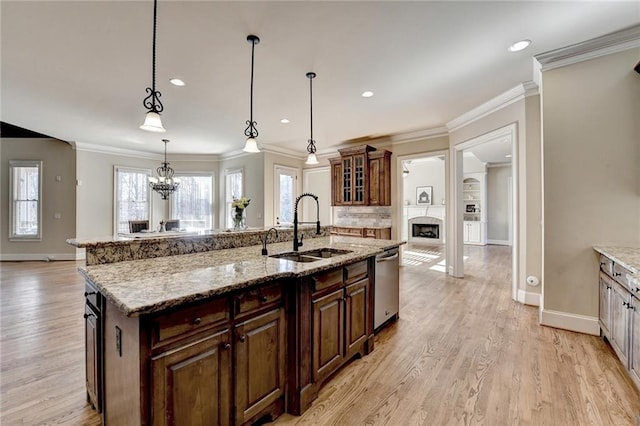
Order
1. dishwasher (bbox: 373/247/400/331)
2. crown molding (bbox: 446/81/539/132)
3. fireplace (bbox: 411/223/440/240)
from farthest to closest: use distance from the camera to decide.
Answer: fireplace (bbox: 411/223/440/240) < crown molding (bbox: 446/81/539/132) < dishwasher (bbox: 373/247/400/331)

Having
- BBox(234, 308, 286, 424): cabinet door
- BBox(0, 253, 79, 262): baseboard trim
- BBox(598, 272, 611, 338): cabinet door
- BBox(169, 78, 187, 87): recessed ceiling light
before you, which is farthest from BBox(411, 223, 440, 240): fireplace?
BBox(0, 253, 79, 262): baseboard trim

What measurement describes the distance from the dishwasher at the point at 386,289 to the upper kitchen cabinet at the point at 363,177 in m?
2.79

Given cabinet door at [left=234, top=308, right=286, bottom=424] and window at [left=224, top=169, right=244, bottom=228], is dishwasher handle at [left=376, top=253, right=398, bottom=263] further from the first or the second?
window at [left=224, top=169, right=244, bottom=228]

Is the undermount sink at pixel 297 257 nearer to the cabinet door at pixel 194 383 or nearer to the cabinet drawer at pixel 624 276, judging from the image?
the cabinet door at pixel 194 383

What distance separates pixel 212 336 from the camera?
133 centimetres

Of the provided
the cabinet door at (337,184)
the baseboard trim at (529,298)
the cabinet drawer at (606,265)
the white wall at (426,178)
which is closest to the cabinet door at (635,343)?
the cabinet drawer at (606,265)

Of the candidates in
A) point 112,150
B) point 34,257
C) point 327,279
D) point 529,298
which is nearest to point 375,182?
point 529,298

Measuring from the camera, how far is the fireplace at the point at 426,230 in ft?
30.9

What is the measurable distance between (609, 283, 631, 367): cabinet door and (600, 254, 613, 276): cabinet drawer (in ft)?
0.51

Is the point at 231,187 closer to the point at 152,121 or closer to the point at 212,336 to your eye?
the point at 152,121

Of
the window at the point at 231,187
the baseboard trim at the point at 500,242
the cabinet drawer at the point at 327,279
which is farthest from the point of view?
the baseboard trim at the point at 500,242

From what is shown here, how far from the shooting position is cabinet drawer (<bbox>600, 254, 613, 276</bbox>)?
234 cm

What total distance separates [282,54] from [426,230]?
842 centimetres

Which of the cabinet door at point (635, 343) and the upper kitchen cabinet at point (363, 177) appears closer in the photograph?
the cabinet door at point (635, 343)
